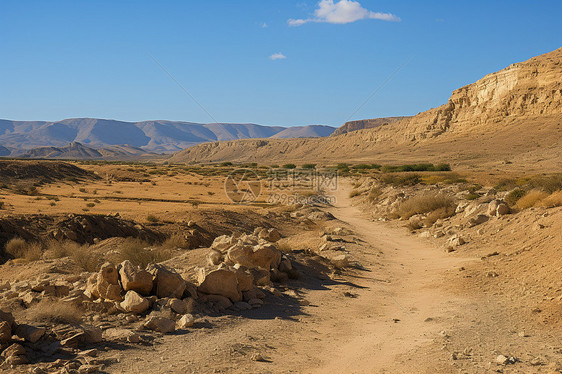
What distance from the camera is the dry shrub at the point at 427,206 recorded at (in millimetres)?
20580

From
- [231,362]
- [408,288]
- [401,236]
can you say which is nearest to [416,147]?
[401,236]

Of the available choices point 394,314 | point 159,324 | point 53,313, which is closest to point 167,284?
point 159,324

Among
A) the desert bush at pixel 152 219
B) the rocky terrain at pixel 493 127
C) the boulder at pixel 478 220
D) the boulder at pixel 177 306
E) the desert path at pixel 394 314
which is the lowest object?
the desert path at pixel 394 314

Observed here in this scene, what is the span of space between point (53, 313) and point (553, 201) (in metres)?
14.2

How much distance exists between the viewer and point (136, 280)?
7625 millimetres

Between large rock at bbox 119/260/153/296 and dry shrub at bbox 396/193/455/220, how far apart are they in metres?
15.3

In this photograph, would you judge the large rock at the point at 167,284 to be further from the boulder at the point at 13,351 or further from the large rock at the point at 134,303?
the boulder at the point at 13,351

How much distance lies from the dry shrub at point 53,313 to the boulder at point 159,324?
97cm

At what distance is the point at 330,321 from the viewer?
8391 millimetres

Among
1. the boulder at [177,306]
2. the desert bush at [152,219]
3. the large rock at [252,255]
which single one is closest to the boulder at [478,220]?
the large rock at [252,255]

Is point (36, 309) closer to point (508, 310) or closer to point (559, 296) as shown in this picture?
point (508, 310)

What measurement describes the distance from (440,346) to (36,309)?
18.7 ft

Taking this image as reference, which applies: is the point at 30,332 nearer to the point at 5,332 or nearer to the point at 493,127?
the point at 5,332

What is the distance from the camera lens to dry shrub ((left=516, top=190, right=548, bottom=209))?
16.0 m
